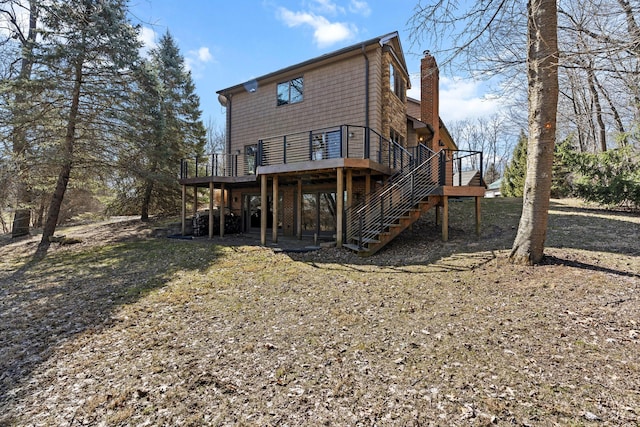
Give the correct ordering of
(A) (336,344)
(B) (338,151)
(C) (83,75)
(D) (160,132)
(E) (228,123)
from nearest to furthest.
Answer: (A) (336,344) → (C) (83,75) → (B) (338,151) → (D) (160,132) → (E) (228,123)

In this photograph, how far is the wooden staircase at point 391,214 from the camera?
8.82 meters

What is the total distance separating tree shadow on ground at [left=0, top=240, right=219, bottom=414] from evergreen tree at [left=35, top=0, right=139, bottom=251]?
3408 millimetres

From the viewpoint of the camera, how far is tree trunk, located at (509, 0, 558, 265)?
574cm

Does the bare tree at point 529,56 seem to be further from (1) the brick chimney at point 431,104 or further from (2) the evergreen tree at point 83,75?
(2) the evergreen tree at point 83,75

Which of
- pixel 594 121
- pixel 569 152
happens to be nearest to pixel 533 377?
pixel 569 152

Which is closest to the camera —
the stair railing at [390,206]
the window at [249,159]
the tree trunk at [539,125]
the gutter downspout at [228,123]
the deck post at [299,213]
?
the tree trunk at [539,125]

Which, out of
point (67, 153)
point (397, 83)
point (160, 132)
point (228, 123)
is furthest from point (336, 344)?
point (228, 123)

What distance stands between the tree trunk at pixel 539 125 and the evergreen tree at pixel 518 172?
67.9ft

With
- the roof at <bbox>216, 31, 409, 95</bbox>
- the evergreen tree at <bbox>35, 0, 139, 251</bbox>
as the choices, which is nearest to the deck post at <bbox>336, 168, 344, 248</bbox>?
the roof at <bbox>216, 31, 409, 95</bbox>

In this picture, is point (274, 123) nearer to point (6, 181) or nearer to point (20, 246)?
point (6, 181)

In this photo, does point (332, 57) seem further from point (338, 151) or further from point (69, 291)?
point (69, 291)

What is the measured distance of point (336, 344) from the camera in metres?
3.82

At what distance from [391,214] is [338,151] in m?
3.60

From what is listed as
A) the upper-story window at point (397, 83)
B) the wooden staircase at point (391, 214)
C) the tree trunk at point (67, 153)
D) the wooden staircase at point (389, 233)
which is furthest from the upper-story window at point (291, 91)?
the tree trunk at point (67, 153)
